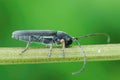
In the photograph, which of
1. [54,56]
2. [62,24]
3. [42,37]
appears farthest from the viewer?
[62,24]

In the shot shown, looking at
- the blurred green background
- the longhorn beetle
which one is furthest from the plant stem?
the blurred green background

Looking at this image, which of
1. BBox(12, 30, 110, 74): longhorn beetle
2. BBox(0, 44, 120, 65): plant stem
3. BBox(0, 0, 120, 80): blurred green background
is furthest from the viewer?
BBox(0, 0, 120, 80): blurred green background

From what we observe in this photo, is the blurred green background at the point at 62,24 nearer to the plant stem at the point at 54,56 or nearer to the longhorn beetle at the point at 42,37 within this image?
the longhorn beetle at the point at 42,37

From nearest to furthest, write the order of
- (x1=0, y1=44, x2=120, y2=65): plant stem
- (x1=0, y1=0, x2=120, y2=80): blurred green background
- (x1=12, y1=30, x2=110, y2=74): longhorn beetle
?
(x1=0, y1=44, x2=120, y2=65): plant stem → (x1=12, y1=30, x2=110, y2=74): longhorn beetle → (x1=0, y1=0, x2=120, y2=80): blurred green background

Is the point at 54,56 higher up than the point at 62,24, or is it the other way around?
the point at 62,24

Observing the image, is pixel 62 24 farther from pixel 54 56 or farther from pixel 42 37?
pixel 54 56

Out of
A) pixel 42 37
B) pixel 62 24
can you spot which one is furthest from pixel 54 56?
→ pixel 62 24

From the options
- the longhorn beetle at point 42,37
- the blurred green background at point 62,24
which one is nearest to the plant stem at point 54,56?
the longhorn beetle at point 42,37

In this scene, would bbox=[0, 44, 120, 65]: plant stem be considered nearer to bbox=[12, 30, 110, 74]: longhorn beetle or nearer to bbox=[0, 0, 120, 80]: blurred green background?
bbox=[12, 30, 110, 74]: longhorn beetle

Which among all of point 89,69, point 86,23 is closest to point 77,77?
point 89,69
